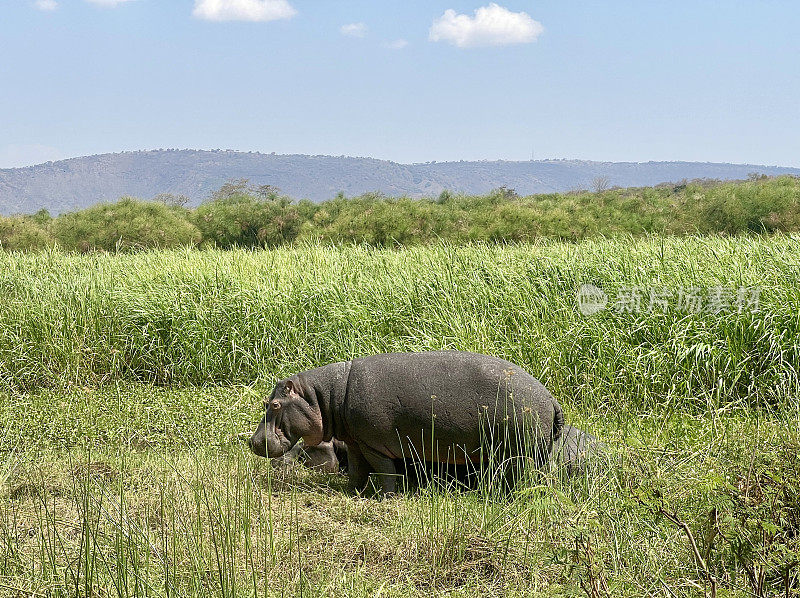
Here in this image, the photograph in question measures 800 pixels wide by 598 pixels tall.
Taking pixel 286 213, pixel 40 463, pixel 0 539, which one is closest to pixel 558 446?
pixel 0 539

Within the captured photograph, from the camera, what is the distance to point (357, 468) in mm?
4492

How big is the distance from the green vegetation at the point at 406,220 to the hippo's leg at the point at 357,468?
11214 mm

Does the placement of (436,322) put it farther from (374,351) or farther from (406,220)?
(406,220)

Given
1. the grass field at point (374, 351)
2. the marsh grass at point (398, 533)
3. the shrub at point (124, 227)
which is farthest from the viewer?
the shrub at point (124, 227)

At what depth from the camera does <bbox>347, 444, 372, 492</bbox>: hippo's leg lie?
4.48 m

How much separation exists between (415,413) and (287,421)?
781mm

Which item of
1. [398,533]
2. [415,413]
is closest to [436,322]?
[415,413]

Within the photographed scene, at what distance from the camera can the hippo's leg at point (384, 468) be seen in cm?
432

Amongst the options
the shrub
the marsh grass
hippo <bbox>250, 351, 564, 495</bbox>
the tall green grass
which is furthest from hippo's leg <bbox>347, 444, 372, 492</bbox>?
the shrub

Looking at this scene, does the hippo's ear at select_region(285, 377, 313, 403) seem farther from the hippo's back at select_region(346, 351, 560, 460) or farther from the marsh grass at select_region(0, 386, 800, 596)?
the marsh grass at select_region(0, 386, 800, 596)

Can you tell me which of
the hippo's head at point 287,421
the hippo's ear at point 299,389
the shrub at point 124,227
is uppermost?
the shrub at point 124,227

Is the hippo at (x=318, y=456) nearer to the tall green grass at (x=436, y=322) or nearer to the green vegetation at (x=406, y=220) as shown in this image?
the tall green grass at (x=436, y=322)

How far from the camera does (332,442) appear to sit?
4.82 meters

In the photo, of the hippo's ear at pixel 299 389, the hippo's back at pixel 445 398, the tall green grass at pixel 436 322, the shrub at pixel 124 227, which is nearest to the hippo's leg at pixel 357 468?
the hippo's back at pixel 445 398
